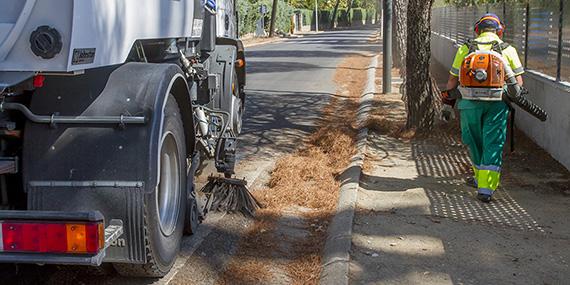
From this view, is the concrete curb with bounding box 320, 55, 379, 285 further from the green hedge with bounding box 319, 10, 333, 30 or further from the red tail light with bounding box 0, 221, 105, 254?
the green hedge with bounding box 319, 10, 333, 30

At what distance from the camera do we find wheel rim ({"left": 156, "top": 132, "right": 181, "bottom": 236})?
14.0 feet

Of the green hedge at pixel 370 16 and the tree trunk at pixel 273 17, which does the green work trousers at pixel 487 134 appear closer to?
the tree trunk at pixel 273 17

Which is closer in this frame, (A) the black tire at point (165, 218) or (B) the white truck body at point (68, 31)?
(B) the white truck body at point (68, 31)

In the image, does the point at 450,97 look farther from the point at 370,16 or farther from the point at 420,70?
the point at 370,16

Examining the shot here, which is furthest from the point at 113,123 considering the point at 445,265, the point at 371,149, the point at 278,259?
the point at 371,149

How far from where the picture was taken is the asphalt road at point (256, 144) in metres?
4.43

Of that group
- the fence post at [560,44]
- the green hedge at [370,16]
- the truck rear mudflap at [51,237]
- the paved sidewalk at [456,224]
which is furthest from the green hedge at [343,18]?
the truck rear mudflap at [51,237]

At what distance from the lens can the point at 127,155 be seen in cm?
361

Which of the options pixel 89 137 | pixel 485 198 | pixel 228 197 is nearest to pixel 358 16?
pixel 485 198

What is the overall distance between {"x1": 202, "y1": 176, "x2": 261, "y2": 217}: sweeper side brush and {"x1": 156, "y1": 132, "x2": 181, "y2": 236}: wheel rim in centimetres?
143

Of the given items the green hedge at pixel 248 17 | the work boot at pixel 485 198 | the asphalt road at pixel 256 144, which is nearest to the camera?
the asphalt road at pixel 256 144

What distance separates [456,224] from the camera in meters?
5.83

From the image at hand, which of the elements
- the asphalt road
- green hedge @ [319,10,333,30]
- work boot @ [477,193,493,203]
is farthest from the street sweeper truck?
green hedge @ [319,10,333,30]

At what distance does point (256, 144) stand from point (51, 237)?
21.7 feet
